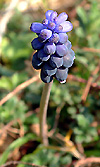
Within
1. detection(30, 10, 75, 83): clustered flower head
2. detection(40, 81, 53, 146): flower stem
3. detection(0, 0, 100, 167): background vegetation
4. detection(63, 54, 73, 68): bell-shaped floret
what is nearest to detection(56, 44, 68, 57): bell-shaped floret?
detection(30, 10, 75, 83): clustered flower head

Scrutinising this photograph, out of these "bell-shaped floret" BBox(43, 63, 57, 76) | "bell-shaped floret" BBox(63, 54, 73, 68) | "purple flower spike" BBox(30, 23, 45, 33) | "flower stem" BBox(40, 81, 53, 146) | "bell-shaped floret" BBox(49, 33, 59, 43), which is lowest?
"flower stem" BBox(40, 81, 53, 146)

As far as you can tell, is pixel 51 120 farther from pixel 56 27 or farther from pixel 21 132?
pixel 56 27

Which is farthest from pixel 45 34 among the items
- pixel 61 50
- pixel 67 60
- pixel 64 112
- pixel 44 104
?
pixel 64 112

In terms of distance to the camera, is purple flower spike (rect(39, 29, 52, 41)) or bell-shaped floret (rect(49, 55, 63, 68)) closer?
purple flower spike (rect(39, 29, 52, 41))

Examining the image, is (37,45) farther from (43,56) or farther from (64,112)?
(64,112)

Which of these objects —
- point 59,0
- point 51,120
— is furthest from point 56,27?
point 59,0

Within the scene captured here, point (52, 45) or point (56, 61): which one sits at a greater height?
point (52, 45)

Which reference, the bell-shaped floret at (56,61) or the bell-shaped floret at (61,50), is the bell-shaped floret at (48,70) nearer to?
the bell-shaped floret at (56,61)

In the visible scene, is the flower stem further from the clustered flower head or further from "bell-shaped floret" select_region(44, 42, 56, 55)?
"bell-shaped floret" select_region(44, 42, 56, 55)
